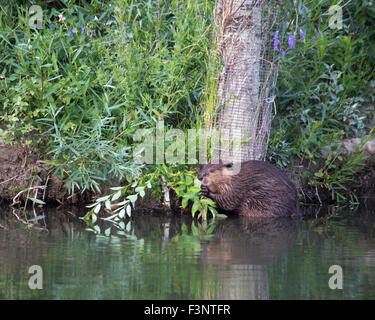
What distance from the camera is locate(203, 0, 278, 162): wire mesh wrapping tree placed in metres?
6.52

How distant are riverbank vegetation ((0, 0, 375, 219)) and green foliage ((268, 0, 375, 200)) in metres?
0.02

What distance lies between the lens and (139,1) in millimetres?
7285

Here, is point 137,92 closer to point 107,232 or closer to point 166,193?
point 166,193

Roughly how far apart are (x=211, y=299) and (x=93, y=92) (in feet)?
10.9

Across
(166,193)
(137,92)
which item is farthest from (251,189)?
(137,92)

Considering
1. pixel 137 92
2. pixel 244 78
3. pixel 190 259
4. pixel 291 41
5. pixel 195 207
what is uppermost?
pixel 291 41

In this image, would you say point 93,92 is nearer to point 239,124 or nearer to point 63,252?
point 239,124

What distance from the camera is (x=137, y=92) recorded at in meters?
6.68

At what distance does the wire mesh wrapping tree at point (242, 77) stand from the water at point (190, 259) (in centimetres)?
83

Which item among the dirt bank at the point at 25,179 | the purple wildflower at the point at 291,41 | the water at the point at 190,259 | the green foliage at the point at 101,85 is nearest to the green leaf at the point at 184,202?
the water at the point at 190,259

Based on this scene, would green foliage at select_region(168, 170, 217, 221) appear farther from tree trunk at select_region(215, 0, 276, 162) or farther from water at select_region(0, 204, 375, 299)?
tree trunk at select_region(215, 0, 276, 162)

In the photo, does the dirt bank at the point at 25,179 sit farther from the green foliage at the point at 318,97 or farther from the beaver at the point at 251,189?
the green foliage at the point at 318,97

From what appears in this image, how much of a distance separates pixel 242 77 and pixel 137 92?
1016mm

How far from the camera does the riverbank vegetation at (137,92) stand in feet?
21.0
